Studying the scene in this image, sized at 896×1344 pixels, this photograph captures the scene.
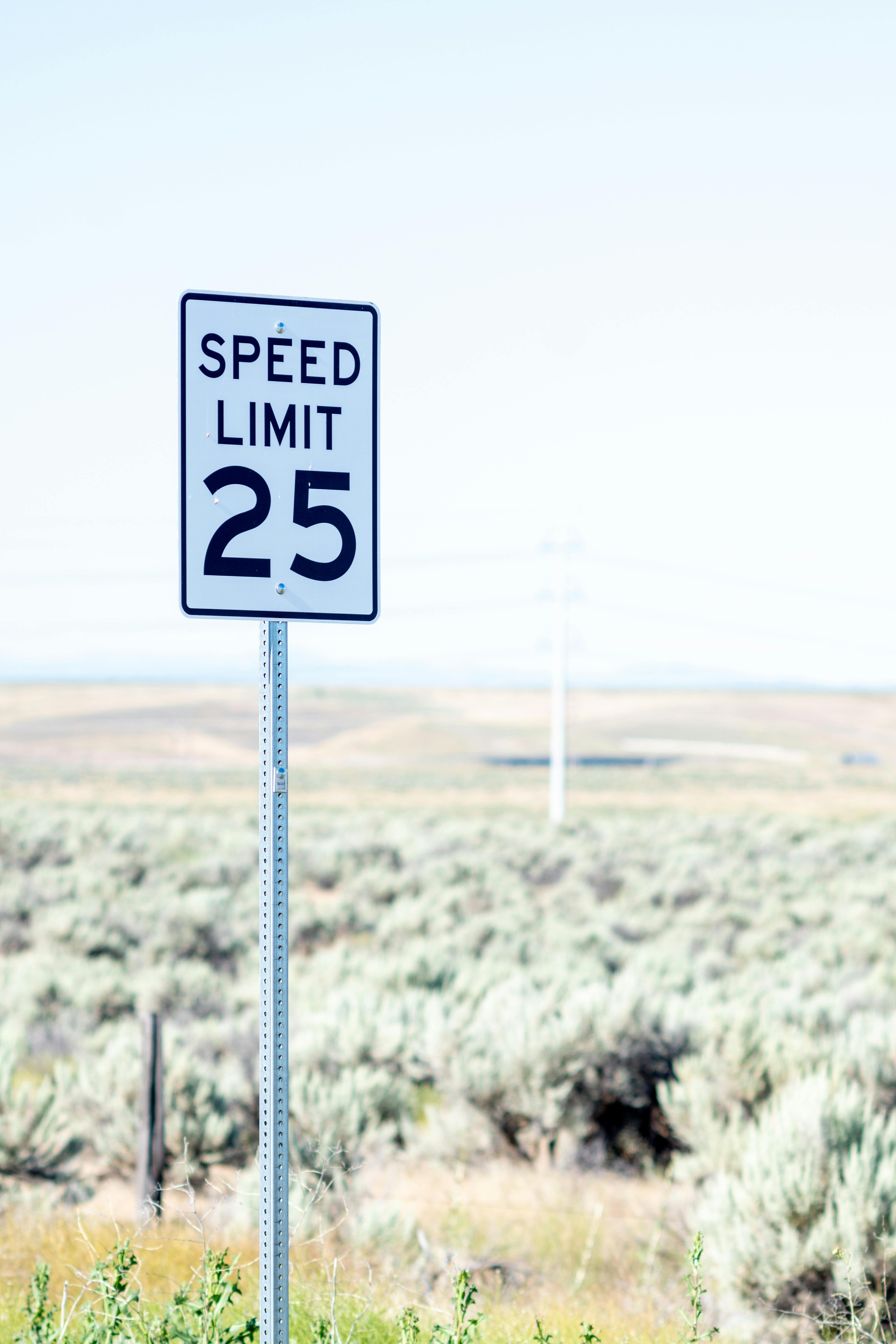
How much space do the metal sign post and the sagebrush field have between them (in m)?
1.04

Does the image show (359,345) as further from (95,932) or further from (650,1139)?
(95,932)

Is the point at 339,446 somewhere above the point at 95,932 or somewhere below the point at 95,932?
above

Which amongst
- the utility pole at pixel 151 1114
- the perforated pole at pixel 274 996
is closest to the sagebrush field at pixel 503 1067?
the utility pole at pixel 151 1114

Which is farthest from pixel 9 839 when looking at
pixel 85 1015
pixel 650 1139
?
pixel 650 1139

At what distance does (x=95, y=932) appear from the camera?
13.1 m

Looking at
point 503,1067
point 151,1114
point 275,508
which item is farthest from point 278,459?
point 503,1067

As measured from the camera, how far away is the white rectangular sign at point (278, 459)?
3.01 metres

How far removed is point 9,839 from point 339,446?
19.8 metres

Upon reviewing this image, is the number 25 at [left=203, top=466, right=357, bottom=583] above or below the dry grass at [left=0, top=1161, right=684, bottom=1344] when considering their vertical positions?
→ above

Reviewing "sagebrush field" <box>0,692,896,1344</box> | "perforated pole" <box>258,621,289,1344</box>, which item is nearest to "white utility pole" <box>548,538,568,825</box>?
"sagebrush field" <box>0,692,896,1344</box>

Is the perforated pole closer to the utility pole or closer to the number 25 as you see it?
the number 25

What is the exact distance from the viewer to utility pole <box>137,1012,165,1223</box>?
6.29 meters

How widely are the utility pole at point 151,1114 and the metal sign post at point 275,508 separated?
344 cm

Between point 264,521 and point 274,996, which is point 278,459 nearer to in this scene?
point 264,521
